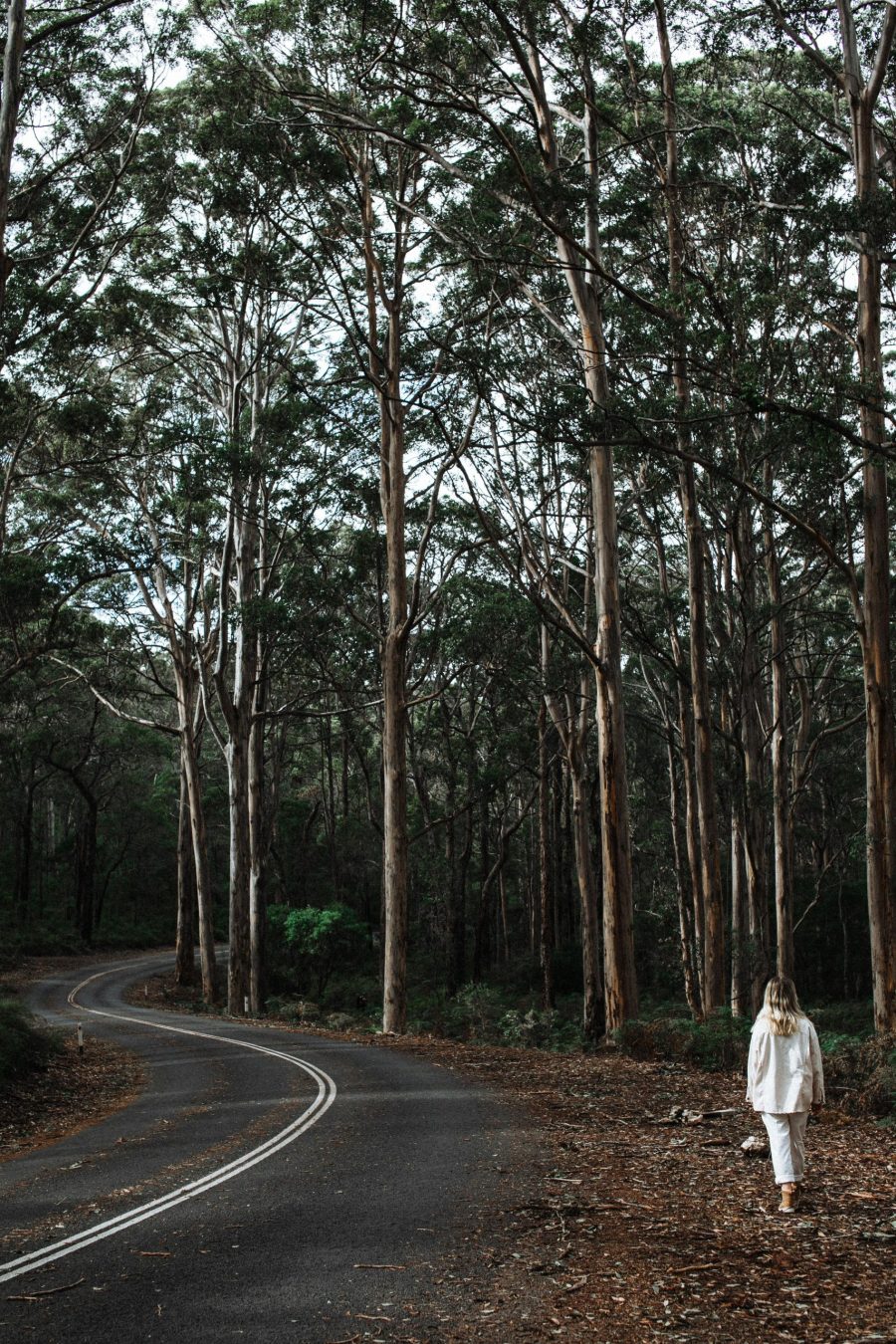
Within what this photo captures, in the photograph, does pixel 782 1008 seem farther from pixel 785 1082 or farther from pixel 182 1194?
pixel 182 1194

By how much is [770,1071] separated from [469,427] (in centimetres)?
1415

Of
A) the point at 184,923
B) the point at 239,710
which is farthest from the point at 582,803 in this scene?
the point at 184,923

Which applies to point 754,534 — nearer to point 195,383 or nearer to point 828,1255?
point 195,383

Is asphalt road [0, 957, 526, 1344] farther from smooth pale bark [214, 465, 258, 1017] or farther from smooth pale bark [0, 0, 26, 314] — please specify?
smooth pale bark [214, 465, 258, 1017]

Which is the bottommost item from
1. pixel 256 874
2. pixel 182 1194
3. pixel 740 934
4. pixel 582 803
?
pixel 182 1194

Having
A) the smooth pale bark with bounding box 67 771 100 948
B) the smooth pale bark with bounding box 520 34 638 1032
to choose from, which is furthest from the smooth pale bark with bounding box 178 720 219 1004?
the smooth pale bark with bounding box 67 771 100 948

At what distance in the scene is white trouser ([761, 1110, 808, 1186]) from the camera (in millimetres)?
6957

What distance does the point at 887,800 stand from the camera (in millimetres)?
13523

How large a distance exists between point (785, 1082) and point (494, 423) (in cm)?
1422

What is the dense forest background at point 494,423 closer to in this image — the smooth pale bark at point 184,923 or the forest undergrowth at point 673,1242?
the smooth pale bark at point 184,923

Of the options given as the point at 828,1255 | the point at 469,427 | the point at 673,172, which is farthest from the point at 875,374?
the point at 828,1255

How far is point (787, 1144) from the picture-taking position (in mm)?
6980

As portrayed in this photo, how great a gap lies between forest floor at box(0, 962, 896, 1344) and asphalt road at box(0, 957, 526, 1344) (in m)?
0.29

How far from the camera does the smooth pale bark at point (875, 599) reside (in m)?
13.2
